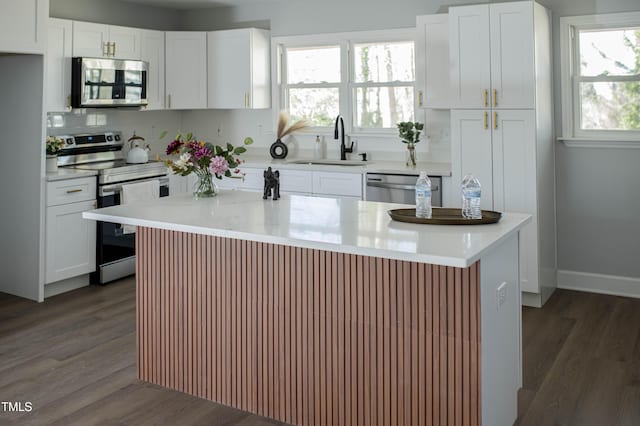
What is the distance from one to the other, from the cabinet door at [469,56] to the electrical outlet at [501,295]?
2.30m

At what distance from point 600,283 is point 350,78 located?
9.10 feet

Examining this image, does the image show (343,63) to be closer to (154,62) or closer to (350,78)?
(350,78)

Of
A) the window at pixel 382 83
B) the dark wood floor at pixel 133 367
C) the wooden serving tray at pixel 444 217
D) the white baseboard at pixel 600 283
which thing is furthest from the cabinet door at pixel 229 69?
the wooden serving tray at pixel 444 217

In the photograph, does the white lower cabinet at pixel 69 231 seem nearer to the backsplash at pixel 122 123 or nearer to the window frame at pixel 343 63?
the backsplash at pixel 122 123

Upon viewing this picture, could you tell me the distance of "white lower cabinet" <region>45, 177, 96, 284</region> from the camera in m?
4.75

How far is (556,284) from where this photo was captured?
501 cm

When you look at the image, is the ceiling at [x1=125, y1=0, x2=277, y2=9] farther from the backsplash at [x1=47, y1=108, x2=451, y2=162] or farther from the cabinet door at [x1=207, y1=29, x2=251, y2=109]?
the backsplash at [x1=47, y1=108, x2=451, y2=162]

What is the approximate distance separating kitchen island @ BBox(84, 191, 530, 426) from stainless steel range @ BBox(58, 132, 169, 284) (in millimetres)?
1907

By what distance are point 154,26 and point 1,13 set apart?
2.29m

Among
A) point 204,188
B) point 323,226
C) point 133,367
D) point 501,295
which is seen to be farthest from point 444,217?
point 133,367

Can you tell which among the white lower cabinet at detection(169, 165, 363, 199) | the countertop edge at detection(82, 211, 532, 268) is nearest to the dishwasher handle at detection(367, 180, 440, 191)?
the white lower cabinet at detection(169, 165, 363, 199)

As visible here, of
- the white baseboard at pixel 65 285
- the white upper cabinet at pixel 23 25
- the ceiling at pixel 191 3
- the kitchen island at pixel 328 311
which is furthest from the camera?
the ceiling at pixel 191 3

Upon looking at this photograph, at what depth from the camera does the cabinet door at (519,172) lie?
14.7 feet

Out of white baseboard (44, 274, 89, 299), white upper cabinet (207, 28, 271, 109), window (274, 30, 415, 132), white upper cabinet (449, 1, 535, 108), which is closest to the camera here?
white upper cabinet (449, 1, 535, 108)
